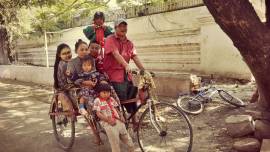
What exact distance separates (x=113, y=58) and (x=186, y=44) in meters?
6.43

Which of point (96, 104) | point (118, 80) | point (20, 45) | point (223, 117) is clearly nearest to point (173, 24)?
point (223, 117)

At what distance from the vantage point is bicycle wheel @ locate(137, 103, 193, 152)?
17.1 feet

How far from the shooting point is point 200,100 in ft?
27.2

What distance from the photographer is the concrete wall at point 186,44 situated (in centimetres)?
1109

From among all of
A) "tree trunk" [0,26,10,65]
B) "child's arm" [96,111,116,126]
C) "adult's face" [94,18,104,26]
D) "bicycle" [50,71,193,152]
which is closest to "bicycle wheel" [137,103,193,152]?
"bicycle" [50,71,193,152]

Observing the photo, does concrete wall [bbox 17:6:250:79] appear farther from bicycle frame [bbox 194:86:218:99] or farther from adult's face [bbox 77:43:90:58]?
adult's face [bbox 77:43:90:58]

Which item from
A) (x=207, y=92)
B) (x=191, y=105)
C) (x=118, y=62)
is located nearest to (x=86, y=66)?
(x=118, y=62)

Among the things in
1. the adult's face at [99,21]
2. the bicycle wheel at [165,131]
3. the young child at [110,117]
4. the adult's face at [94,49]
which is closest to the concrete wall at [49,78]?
the adult's face at [99,21]

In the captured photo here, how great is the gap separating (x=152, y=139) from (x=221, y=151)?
3.32 feet

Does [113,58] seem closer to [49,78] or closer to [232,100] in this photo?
[232,100]

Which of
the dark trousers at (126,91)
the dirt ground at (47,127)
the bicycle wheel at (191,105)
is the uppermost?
the dark trousers at (126,91)

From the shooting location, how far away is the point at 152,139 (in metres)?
5.66

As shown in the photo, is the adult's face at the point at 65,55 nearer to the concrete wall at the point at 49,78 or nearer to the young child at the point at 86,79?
the young child at the point at 86,79

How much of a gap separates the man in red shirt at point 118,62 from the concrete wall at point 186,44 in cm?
553
